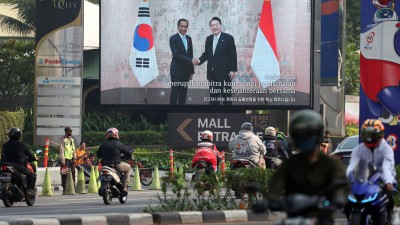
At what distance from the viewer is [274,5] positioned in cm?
3897

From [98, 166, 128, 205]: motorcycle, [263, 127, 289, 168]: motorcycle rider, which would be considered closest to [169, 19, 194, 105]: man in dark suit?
[263, 127, 289, 168]: motorcycle rider

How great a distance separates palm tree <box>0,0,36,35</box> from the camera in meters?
64.5

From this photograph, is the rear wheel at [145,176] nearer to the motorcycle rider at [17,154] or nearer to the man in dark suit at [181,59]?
the man in dark suit at [181,59]

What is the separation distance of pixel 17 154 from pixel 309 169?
1406cm

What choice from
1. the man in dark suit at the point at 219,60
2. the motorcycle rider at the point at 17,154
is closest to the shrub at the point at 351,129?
the man in dark suit at the point at 219,60

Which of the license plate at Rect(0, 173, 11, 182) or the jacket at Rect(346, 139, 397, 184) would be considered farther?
the license plate at Rect(0, 173, 11, 182)

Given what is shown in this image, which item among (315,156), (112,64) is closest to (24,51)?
(112,64)

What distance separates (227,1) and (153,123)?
27.0ft

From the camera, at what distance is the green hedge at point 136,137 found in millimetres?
43469

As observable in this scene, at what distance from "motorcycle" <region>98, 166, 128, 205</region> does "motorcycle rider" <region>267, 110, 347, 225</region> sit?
13693mm

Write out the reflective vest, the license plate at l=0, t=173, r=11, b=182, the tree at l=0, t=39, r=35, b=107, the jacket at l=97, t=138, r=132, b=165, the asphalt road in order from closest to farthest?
the asphalt road
the license plate at l=0, t=173, r=11, b=182
the jacket at l=97, t=138, r=132, b=165
the reflective vest
the tree at l=0, t=39, r=35, b=107

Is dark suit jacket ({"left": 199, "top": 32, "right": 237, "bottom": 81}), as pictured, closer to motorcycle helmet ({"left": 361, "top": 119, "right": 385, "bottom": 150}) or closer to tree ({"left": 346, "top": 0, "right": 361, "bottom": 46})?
motorcycle helmet ({"left": 361, "top": 119, "right": 385, "bottom": 150})

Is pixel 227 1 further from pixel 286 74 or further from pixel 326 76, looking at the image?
pixel 326 76

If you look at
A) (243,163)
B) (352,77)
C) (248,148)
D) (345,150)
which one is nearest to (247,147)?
(248,148)
